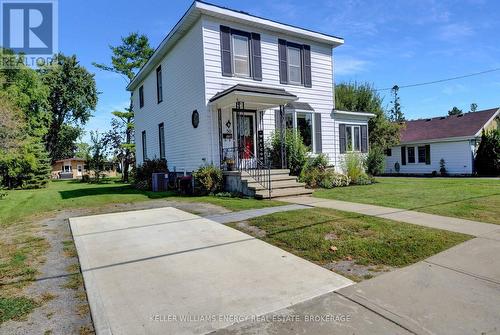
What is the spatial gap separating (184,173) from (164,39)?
5.92 meters

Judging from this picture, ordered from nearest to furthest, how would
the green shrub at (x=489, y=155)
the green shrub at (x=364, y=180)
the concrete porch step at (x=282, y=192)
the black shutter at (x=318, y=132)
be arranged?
1. the concrete porch step at (x=282, y=192)
2. the green shrub at (x=364, y=180)
3. the black shutter at (x=318, y=132)
4. the green shrub at (x=489, y=155)

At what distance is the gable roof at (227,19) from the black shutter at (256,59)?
514 mm

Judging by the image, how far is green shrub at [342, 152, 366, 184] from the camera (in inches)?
576

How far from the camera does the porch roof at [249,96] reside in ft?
35.7

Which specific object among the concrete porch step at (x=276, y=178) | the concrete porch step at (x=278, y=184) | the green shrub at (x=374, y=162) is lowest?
the concrete porch step at (x=278, y=184)

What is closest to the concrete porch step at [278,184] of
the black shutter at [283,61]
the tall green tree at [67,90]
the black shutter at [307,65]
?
the black shutter at [283,61]

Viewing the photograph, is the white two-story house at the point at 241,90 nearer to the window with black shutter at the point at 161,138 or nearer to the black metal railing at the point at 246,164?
the black metal railing at the point at 246,164

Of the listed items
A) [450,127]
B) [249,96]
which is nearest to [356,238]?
[249,96]

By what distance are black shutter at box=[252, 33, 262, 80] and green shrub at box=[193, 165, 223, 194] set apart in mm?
4274

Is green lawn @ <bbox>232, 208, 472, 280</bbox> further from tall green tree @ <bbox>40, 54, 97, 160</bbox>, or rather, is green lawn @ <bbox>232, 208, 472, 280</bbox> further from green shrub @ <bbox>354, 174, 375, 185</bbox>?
tall green tree @ <bbox>40, 54, 97, 160</bbox>

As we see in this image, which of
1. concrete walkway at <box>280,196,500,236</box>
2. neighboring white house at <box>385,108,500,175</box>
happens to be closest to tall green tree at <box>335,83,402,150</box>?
neighboring white house at <box>385,108,500,175</box>

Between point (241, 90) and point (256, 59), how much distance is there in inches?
131

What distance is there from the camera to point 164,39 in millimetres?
14703

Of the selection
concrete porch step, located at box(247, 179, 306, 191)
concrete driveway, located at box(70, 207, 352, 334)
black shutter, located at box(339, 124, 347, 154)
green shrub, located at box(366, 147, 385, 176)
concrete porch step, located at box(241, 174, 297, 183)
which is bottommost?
concrete driveway, located at box(70, 207, 352, 334)
